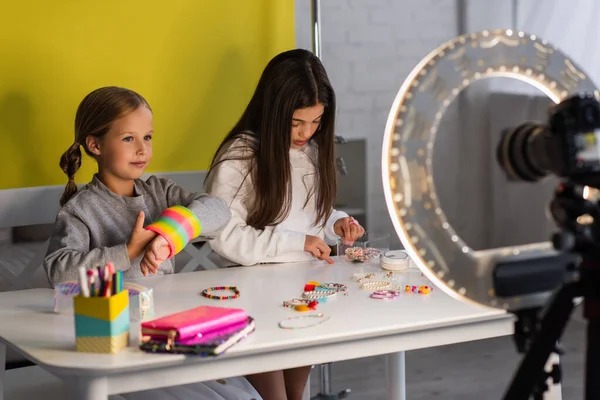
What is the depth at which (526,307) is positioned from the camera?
100cm

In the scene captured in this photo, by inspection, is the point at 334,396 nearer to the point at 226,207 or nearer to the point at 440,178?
the point at 226,207

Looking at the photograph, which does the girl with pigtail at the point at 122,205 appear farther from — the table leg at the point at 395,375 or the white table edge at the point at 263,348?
the table leg at the point at 395,375

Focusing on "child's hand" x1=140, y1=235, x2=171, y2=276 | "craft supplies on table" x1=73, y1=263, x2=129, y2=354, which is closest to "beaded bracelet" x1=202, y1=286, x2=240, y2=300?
"child's hand" x1=140, y1=235, x2=171, y2=276

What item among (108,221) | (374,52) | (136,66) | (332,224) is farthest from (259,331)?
(374,52)

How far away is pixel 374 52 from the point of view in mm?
3330

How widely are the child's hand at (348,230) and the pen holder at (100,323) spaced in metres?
0.91

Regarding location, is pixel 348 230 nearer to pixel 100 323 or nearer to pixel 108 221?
pixel 108 221

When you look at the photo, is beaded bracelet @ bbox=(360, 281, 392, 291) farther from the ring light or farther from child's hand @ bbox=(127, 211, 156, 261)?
the ring light

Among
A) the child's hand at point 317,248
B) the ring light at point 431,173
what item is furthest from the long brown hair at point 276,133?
the ring light at point 431,173

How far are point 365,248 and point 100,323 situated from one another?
0.91m

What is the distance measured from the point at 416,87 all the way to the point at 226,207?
1.23m

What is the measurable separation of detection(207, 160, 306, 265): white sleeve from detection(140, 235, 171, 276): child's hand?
0.98ft

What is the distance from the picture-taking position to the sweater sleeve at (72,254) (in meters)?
1.86

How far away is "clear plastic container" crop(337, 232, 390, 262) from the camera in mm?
2145
